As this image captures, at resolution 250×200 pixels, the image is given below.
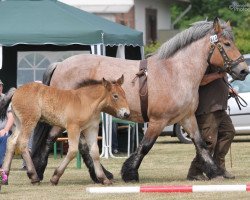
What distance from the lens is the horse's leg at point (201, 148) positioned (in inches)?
554

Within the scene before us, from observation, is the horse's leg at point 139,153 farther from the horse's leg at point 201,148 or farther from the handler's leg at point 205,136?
the handler's leg at point 205,136

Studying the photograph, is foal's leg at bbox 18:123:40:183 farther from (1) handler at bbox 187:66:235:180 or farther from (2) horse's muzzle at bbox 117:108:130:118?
(1) handler at bbox 187:66:235:180

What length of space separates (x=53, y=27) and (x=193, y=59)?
6054 millimetres

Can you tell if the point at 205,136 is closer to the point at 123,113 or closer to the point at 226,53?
the point at 226,53

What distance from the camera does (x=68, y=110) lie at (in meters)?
13.6

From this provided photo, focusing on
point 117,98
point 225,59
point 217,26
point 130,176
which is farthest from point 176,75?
point 130,176

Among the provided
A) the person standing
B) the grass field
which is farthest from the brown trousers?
the person standing

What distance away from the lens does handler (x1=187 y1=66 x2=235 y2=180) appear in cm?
1421

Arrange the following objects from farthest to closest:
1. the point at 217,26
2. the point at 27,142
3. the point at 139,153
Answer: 1. the point at 139,153
2. the point at 217,26
3. the point at 27,142

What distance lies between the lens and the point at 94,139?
540 inches

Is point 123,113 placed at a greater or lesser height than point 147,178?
greater

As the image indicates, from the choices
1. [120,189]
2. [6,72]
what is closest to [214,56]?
[120,189]

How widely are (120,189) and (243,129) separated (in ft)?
35.5

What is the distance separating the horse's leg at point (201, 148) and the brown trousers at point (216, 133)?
0.16 metres
